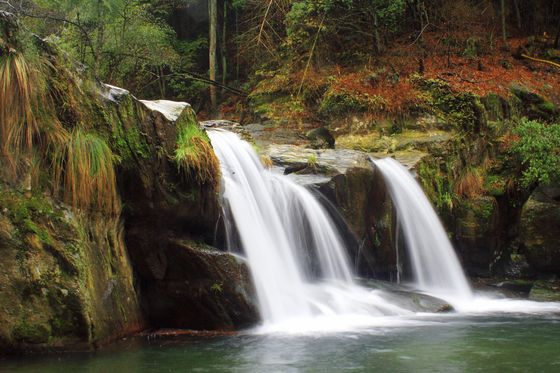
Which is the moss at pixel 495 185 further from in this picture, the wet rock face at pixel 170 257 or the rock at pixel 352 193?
the wet rock face at pixel 170 257

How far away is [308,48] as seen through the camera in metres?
Result: 16.7

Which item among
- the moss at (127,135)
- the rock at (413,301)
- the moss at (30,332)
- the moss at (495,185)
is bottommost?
the rock at (413,301)

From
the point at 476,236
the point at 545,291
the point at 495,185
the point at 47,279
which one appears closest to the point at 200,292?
the point at 47,279

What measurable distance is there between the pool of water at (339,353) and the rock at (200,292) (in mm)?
424

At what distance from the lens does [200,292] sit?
7148 millimetres

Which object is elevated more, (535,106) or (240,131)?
(535,106)

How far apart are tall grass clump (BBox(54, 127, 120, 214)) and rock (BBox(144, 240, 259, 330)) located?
1.17 metres

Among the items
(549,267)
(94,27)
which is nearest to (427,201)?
(549,267)

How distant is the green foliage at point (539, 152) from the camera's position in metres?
11.1

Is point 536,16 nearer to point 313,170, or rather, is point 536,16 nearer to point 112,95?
point 313,170

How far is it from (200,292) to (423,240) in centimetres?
548

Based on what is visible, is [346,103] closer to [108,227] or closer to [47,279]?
[108,227]

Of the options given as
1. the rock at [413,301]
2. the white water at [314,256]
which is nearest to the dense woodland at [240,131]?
the white water at [314,256]

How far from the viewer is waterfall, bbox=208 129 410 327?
794 centimetres
